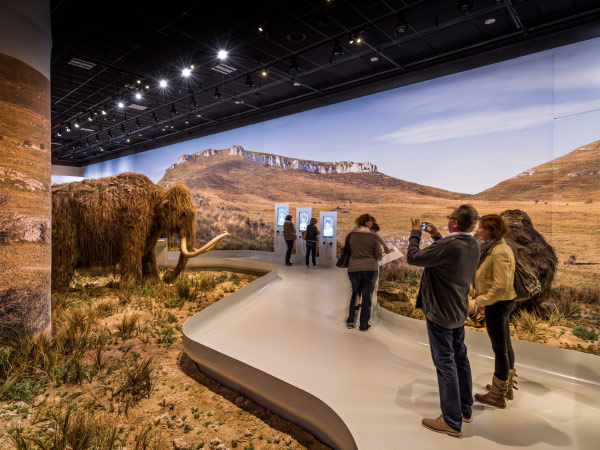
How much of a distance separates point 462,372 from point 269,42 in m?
6.69

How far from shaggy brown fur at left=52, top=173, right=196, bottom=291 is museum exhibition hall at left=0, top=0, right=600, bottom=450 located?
0.13 feet

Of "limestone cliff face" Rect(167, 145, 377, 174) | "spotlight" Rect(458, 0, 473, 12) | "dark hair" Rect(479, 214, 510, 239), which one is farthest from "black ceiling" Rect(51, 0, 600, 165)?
"dark hair" Rect(479, 214, 510, 239)

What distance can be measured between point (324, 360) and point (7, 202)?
10.8ft

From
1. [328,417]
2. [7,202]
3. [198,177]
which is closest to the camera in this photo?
[328,417]

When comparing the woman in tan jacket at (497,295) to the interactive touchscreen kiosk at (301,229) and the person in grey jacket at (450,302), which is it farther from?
the interactive touchscreen kiosk at (301,229)

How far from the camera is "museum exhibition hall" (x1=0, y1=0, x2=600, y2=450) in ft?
7.98

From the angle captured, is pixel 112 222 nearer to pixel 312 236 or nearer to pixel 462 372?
pixel 312 236

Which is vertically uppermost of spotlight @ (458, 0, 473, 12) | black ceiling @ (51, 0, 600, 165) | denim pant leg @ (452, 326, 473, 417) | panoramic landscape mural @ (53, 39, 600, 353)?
black ceiling @ (51, 0, 600, 165)

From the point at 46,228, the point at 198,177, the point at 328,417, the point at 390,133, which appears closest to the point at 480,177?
the point at 390,133

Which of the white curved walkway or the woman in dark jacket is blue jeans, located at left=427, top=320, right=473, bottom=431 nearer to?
the white curved walkway

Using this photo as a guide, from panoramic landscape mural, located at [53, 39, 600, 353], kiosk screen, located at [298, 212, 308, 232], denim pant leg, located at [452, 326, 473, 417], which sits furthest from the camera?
kiosk screen, located at [298, 212, 308, 232]

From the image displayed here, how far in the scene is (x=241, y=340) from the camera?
3750 millimetres

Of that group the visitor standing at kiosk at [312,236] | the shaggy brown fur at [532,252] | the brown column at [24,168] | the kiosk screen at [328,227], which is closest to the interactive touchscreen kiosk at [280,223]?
the kiosk screen at [328,227]

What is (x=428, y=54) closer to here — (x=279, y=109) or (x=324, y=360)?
(x=279, y=109)
